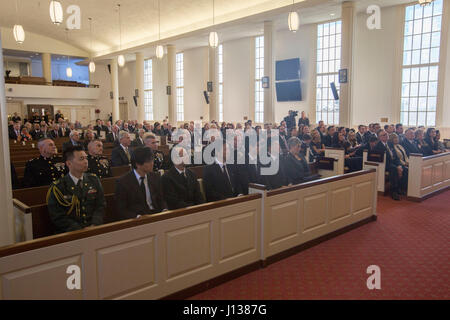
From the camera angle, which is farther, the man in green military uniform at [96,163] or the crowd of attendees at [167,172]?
the man in green military uniform at [96,163]

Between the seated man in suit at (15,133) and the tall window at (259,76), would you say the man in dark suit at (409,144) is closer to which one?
the tall window at (259,76)

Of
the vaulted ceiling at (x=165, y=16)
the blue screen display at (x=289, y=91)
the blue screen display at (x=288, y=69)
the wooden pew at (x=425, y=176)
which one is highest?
the vaulted ceiling at (x=165, y=16)

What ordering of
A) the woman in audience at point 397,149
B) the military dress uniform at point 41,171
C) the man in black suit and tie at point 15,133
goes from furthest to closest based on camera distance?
the man in black suit and tie at point 15,133 < the woman in audience at point 397,149 < the military dress uniform at point 41,171

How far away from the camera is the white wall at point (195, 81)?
19837 mm

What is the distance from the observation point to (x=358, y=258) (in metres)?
4.34

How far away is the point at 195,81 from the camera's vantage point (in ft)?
67.4

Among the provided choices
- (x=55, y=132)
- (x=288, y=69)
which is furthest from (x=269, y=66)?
(x=55, y=132)

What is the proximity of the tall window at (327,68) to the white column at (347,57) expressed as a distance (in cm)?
237

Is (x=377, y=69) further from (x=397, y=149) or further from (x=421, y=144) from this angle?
(x=397, y=149)

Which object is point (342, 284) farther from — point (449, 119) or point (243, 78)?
point (243, 78)

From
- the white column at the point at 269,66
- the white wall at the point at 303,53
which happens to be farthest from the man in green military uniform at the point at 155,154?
the white wall at the point at 303,53

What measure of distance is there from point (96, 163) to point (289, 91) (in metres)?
11.9

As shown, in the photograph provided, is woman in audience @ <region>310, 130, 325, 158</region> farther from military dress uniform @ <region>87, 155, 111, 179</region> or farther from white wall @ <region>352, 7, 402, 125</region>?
white wall @ <region>352, 7, 402, 125</region>
